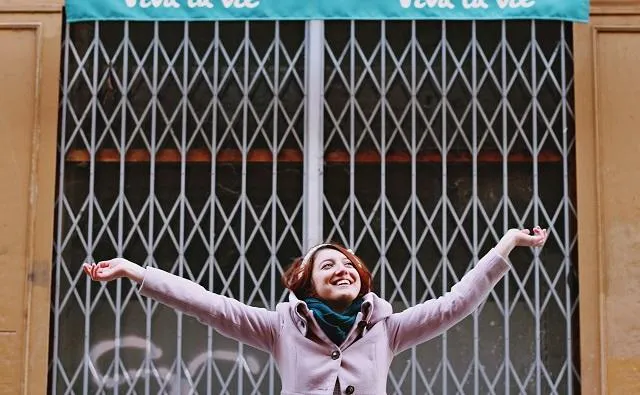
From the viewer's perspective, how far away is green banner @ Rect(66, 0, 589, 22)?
23.3ft

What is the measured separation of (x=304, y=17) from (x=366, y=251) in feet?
5.10

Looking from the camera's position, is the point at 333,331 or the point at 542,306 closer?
the point at 333,331

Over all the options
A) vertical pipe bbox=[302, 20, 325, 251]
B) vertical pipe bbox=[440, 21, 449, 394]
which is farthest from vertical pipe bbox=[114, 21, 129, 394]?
vertical pipe bbox=[440, 21, 449, 394]

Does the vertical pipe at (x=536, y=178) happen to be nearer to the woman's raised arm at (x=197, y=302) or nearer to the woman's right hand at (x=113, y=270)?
the woman's raised arm at (x=197, y=302)

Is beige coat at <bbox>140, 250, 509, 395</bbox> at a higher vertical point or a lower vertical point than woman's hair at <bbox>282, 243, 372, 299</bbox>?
lower

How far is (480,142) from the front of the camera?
7.12m

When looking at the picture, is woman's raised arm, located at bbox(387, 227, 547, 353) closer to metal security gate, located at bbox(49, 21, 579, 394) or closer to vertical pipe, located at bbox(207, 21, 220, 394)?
metal security gate, located at bbox(49, 21, 579, 394)

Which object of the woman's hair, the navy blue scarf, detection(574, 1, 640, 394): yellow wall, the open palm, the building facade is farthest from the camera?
the building facade

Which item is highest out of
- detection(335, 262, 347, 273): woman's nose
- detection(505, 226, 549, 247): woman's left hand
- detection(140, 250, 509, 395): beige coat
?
detection(505, 226, 549, 247): woman's left hand

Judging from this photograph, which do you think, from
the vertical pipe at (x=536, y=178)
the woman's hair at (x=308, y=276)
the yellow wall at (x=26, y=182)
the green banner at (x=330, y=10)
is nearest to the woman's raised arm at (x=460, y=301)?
the woman's hair at (x=308, y=276)

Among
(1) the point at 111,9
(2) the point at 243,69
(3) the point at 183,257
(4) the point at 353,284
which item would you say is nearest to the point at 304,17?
(2) the point at 243,69

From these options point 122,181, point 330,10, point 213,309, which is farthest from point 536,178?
point 213,309

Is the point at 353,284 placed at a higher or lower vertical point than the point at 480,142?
lower

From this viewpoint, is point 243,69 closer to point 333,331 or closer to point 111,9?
point 111,9
